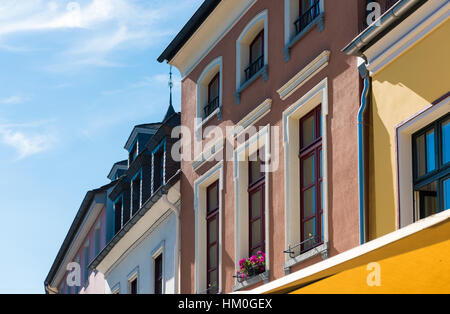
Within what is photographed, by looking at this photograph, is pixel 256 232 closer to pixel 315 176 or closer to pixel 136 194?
pixel 315 176

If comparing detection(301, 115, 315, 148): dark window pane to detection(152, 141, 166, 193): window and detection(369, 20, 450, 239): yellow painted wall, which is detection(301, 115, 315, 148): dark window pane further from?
detection(152, 141, 166, 193): window

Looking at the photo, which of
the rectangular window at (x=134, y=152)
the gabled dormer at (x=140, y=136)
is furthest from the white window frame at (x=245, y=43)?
the rectangular window at (x=134, y=152)

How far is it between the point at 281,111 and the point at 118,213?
13951 mm

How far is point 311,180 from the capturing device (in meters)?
15.6

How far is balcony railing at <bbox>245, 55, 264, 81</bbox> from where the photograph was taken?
1812cm

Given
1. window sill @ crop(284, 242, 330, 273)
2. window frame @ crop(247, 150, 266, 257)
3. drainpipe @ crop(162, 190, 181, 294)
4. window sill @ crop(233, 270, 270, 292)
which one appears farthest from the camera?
drainpipe @ crop(162, 190, 181, 294)

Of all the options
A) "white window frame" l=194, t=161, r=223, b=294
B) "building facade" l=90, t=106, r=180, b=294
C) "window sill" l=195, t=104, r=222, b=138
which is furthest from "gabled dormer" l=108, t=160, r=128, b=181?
"white window frame" l=194, t=161, r=223, b=294

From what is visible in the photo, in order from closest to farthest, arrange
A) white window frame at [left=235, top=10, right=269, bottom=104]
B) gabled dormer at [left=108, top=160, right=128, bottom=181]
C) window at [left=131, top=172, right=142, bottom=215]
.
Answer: white window frame at [left=235, top=10, right=269, bottom=104], window at [left=131, top=172, right=142, bottom=215], gabled dormer at [left=108, top=160, right=128, bottom=181]

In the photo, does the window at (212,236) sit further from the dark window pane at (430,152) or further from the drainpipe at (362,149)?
the dark window pane at (430,152)

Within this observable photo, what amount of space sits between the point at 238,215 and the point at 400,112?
5.81m

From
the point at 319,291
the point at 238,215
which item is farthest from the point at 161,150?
the point at 319,291

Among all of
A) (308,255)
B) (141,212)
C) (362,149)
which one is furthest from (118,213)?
(362,149)

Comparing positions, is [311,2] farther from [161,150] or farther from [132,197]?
[132,197]

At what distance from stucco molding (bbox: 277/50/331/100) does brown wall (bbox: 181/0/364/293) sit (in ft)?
0.27
